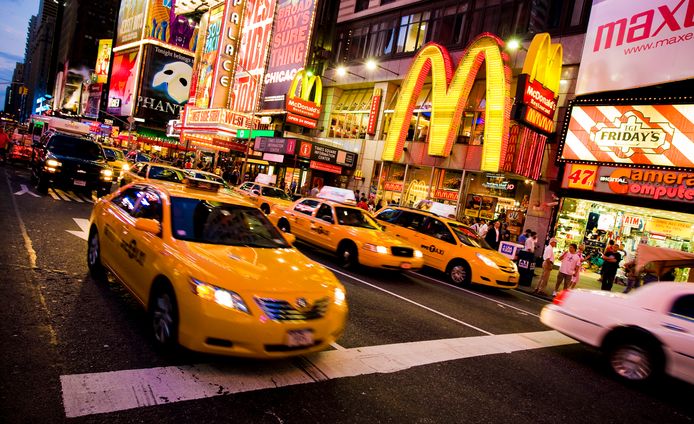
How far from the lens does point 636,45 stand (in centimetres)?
1616

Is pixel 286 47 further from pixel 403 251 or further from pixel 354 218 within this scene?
pixel 403 251

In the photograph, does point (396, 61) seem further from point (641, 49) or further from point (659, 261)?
point (659, 261)

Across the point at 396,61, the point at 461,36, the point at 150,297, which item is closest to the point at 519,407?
the point at 150,297

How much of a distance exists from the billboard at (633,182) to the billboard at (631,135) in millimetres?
334

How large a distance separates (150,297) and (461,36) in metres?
24.0

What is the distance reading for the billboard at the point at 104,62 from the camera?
88.2 metres

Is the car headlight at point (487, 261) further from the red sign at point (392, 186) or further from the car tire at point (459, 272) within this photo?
the red sign at point (392, 186)

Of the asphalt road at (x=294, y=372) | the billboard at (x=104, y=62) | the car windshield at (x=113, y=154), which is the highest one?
the billboard at (x=104, y=62)

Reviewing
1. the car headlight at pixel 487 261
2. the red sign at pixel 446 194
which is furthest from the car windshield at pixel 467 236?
the red sign at pixel 446 194

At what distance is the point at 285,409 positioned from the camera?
340cm

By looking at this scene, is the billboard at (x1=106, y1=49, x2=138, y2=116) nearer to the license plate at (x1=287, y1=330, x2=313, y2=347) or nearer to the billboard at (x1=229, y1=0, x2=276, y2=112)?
the billboard at (x1=229, y1=0, x2=276, y2=112)

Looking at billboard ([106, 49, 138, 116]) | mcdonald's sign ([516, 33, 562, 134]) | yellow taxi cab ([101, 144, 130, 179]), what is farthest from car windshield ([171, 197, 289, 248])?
billboard ([106, 49, 138, 116])

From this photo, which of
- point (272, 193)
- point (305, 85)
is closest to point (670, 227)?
point (272, 193)

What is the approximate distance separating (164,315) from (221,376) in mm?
840
